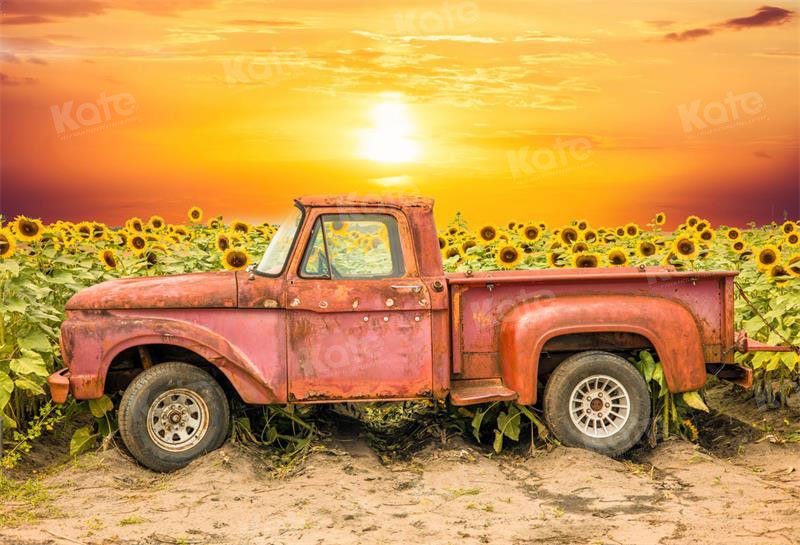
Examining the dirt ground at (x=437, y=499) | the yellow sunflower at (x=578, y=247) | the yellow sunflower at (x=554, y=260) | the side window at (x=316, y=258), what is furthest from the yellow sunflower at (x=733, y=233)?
the side window at (x=316, y=258)

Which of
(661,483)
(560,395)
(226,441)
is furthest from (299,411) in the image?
(661,483)

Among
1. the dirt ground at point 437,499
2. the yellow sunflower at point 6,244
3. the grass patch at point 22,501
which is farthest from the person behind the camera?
the yellow sunflower at point 6,244

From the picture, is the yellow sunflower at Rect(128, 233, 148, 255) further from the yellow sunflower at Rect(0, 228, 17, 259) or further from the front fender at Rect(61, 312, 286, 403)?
the front fender at Rect(61, 312, 286, 403)

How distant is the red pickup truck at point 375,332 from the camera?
24.2 feet

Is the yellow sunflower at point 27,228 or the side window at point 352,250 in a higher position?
the yellow sunflower at point 27,228

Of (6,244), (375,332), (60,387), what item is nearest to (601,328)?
(375,332)

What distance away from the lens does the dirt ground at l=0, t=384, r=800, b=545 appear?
230 inches

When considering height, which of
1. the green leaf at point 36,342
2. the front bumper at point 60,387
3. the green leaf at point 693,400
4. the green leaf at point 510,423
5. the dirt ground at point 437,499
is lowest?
the dirt ground at point 437,499

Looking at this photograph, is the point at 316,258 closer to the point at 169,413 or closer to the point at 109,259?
the point at 169,413

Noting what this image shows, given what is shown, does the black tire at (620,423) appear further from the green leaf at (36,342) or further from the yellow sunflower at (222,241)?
the yellow sunflower at (222,241)

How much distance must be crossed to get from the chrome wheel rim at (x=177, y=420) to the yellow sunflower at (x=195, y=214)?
23.4 ft

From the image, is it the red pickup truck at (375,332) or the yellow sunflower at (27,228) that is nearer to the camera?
the red pickup truck at (375,332)

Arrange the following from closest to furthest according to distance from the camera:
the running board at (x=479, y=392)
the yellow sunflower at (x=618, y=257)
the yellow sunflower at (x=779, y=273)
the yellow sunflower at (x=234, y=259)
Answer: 1. the running board at (x=479, y=392)
2. the yellow sunflower at (x=779, y=273)
3. the yellow sunflower at (x=234, y=259)
4. the yellow sunflower at (x=618, y=257)

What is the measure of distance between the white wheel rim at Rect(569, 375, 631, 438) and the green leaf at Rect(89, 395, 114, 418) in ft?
12.9
